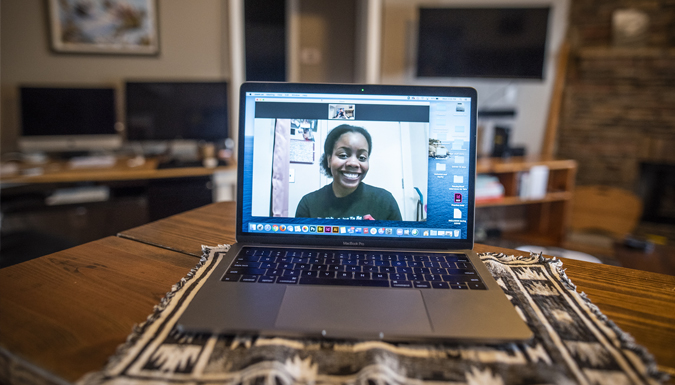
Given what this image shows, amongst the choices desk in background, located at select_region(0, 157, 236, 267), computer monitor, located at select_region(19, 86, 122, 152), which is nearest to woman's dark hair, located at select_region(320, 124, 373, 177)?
desk in background, located at select_region(0, 157, 236, 267)

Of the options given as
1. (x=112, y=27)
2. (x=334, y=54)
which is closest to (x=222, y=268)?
(x=112, y=27)

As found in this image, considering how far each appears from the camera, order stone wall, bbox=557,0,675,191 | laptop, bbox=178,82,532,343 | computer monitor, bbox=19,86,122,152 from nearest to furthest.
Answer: laptop, bbox=178,82,532,343, computer monitor, bbox=19,86,122,152, stone wall, bbox=557,0,675,191

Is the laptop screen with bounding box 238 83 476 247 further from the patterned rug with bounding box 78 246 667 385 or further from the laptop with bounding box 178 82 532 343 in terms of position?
the patterned rug with bounding box 78 246 667 385

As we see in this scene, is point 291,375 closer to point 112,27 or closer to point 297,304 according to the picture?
point 297,304

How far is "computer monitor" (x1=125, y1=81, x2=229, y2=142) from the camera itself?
8.00 feet

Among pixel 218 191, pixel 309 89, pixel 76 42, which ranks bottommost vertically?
pixel 218 191

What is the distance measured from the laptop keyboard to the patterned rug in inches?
5.0

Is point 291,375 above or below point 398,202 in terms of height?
below

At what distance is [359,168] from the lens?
0.77 m

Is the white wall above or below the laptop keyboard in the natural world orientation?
above

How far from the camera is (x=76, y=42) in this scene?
2564 millimetres

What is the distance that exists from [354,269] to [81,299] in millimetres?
406

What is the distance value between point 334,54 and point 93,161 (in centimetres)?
233

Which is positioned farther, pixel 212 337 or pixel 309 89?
pixel 309 89
